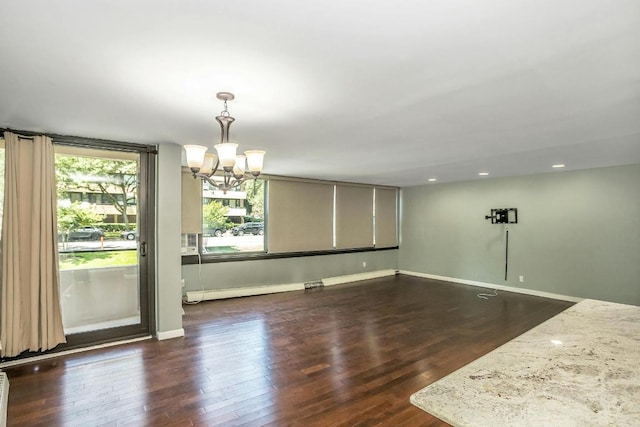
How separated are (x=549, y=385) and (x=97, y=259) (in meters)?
4.41

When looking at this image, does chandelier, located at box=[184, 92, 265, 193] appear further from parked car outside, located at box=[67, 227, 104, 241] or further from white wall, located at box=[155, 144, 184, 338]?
parked car outside, located at box=[67, 227, 104, 241]

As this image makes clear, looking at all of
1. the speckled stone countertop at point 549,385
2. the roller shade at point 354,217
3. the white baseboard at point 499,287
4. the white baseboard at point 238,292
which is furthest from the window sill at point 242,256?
the speckled stone countertop at point 549,385

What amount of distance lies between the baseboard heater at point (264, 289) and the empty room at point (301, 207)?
68 mm

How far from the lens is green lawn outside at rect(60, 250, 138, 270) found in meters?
3.70

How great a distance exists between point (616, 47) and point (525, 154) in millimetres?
2948

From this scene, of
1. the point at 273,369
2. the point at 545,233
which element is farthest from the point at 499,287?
the point at 273,369

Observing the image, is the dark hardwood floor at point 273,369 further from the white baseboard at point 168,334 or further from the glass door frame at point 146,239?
the glass door frame at point 146,239

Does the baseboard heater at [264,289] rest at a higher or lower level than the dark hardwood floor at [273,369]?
higher

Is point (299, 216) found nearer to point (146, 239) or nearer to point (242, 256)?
point (242, 256)

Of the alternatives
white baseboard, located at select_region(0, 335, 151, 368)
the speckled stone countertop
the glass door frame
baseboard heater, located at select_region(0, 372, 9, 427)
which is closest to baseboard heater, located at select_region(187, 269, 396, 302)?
the glass door frame

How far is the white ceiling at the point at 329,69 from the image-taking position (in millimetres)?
1418

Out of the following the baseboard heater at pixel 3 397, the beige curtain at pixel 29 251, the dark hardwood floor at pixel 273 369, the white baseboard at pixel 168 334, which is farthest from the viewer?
the white baseboard at pixel 168 334

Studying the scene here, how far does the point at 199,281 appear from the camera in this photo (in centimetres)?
591

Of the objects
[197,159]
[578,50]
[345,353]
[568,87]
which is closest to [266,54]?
[197,159]
